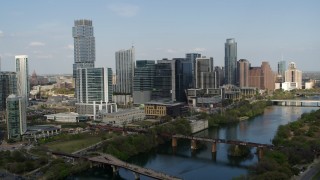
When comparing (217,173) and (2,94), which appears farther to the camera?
(2,94)

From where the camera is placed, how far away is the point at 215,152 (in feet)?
58.9

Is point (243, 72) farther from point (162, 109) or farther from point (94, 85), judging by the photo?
point (94, 85)

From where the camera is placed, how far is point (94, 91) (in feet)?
92.6

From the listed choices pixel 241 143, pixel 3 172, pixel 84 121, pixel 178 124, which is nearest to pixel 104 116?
pixel 84 121

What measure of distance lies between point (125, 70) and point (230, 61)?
21.7 meters

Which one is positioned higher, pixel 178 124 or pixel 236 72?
pixel 236 72

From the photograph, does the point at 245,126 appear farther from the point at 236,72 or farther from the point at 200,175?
the point at 236,72

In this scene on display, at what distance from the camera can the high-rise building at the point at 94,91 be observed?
28047 millimetres

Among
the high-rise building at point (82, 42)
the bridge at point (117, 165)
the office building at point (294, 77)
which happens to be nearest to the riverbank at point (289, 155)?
the bridge at point (117, 165)

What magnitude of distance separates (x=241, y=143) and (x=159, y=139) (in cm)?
443

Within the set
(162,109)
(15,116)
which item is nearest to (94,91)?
(162,109)

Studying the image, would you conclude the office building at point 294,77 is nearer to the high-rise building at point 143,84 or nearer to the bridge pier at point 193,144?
the high-rise building at point 143,84

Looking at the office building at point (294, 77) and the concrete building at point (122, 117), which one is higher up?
the office building at point (294, 77)

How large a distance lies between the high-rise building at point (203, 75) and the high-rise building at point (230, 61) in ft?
40.8
